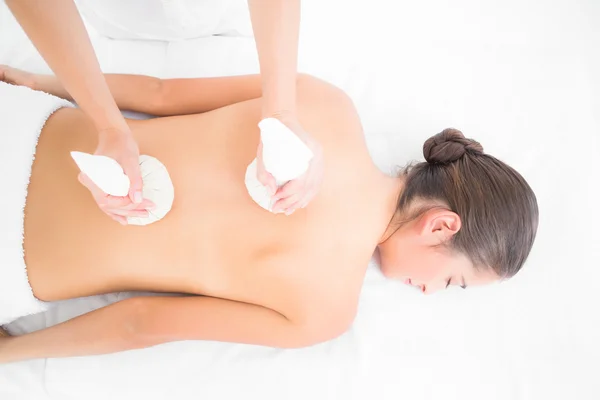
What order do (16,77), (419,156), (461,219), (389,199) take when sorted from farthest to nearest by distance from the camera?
(419,156)
(16,77)
(389,199)
(461,219)

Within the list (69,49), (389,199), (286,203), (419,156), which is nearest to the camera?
(69,49)

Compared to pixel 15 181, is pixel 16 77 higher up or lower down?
higher up

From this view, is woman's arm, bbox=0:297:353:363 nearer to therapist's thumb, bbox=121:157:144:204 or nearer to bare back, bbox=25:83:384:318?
bare back, bbox=25:83:384:318

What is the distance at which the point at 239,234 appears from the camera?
0.98 metres

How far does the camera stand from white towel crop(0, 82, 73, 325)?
38.1 inches

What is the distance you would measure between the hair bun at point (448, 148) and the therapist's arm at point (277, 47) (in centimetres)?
38

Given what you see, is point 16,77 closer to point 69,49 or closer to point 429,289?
point 69,49

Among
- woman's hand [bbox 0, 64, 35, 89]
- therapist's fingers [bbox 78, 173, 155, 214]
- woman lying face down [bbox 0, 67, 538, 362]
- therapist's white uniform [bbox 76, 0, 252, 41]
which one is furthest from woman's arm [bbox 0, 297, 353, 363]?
therapist's white uniform [bbox 76, 0, 252, 41]

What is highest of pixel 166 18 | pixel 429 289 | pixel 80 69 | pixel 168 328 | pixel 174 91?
pixel 166 18

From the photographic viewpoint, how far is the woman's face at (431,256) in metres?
0.98

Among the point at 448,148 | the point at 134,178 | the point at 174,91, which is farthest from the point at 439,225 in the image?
the point at 174,91

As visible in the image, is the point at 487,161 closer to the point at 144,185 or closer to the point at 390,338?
the point at 390,338

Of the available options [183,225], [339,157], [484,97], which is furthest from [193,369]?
[484,97]

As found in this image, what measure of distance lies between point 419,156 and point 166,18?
0.81m
